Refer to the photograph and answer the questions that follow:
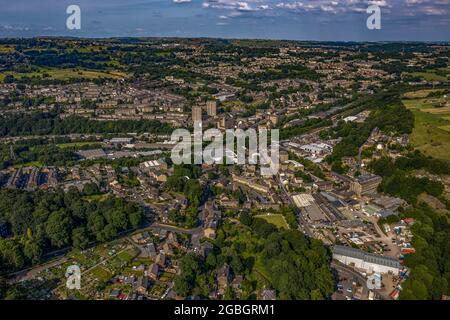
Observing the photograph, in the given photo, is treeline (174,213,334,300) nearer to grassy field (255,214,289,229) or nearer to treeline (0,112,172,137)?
grassy field (255,214,289,229)

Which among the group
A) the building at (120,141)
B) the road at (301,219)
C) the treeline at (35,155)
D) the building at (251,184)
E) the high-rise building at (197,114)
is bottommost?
the road at (301,219)

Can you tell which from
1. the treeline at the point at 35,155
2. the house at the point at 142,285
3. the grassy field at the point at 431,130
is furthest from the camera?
the treeline at the point at 35,155

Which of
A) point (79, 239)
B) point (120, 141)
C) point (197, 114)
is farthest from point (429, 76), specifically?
point (79, 239)

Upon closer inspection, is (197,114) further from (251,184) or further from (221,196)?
(221,196)

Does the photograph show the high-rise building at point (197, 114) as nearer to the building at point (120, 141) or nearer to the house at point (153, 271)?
the building at point (120, 141)

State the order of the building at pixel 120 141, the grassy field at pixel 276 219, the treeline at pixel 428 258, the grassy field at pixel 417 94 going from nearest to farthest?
1. the treeline at pixel 428 258
2. the grassy field at pixel 276 219
3. the building at pixel 120 141
4. the grassy field at pixel 417 94

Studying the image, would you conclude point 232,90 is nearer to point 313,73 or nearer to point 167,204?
point 313,73

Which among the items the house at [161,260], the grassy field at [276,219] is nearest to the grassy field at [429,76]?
the grassy field at [276,219]
